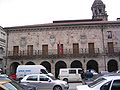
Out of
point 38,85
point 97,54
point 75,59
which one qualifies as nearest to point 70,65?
point 75,59

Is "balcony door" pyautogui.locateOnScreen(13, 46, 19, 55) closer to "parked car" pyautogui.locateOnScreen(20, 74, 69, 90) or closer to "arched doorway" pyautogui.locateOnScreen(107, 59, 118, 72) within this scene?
"arched doorway" pyautogui.locateOnScreen(107, 59, 118, 72)

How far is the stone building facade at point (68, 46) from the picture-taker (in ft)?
112

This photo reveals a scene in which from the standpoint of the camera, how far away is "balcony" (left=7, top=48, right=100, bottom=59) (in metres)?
34.1

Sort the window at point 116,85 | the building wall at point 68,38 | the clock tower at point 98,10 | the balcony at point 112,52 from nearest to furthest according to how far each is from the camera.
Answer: the window at point 116,85 → the balcony at point 112,52 → the building wall at point 68,38 → the clock tower at point 98,10

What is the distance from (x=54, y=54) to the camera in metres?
34.4

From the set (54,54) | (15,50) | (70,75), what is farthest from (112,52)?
(15,50)

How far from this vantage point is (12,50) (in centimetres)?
3647

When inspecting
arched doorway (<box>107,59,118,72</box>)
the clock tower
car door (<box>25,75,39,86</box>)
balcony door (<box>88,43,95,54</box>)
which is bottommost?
car door (<box>25,75,39,86</box>)

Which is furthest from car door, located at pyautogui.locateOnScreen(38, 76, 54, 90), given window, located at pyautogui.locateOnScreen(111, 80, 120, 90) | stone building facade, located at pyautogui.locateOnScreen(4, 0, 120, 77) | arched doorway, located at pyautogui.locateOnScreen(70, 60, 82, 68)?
arched doorway, located at pyautogui.locateOnScreen(70, 60, 82, 68)

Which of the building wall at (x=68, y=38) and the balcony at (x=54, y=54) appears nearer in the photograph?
the balcony at (x=54, y=54)

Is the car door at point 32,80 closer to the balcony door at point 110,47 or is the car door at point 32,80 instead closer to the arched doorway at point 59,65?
the arched doorway at point 59,65

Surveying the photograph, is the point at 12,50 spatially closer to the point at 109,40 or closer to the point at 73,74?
the point at 73,74

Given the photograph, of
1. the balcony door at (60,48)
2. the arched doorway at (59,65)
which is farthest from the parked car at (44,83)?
the arched doorway at (59,65)

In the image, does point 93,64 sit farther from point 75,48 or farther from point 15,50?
point 15,50
